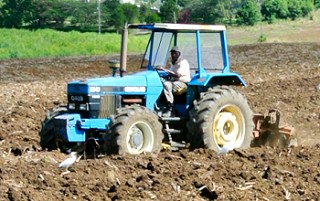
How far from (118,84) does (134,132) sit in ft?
2.85

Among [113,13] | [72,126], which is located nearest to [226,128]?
[72,126]

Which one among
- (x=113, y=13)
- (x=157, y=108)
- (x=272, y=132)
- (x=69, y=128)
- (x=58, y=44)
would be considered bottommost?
(x=58, y=44)

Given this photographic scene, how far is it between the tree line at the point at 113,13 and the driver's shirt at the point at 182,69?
45832 mm

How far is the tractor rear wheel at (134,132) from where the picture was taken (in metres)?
10.1

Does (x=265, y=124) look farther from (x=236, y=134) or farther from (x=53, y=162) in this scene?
(x=53, y=162)

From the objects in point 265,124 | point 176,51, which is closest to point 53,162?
point 176,51

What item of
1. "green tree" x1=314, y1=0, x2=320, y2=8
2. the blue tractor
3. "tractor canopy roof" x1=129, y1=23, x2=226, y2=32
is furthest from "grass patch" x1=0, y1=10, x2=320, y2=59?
"tractor canopy roof" x1=129, y1=23, x2=226, y2=32

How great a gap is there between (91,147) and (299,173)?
3.05m

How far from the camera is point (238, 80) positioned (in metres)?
11.8

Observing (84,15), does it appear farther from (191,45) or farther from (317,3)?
(191,45)

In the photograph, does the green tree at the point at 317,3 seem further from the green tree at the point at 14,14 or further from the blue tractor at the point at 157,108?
the blue tractor at the point at 157,108

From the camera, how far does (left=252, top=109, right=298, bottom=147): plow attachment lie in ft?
39.9

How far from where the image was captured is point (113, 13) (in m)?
59.2

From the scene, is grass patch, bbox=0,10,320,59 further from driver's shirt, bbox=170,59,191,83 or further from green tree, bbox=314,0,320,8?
driver's shirt, bbox=170,59,191,83
